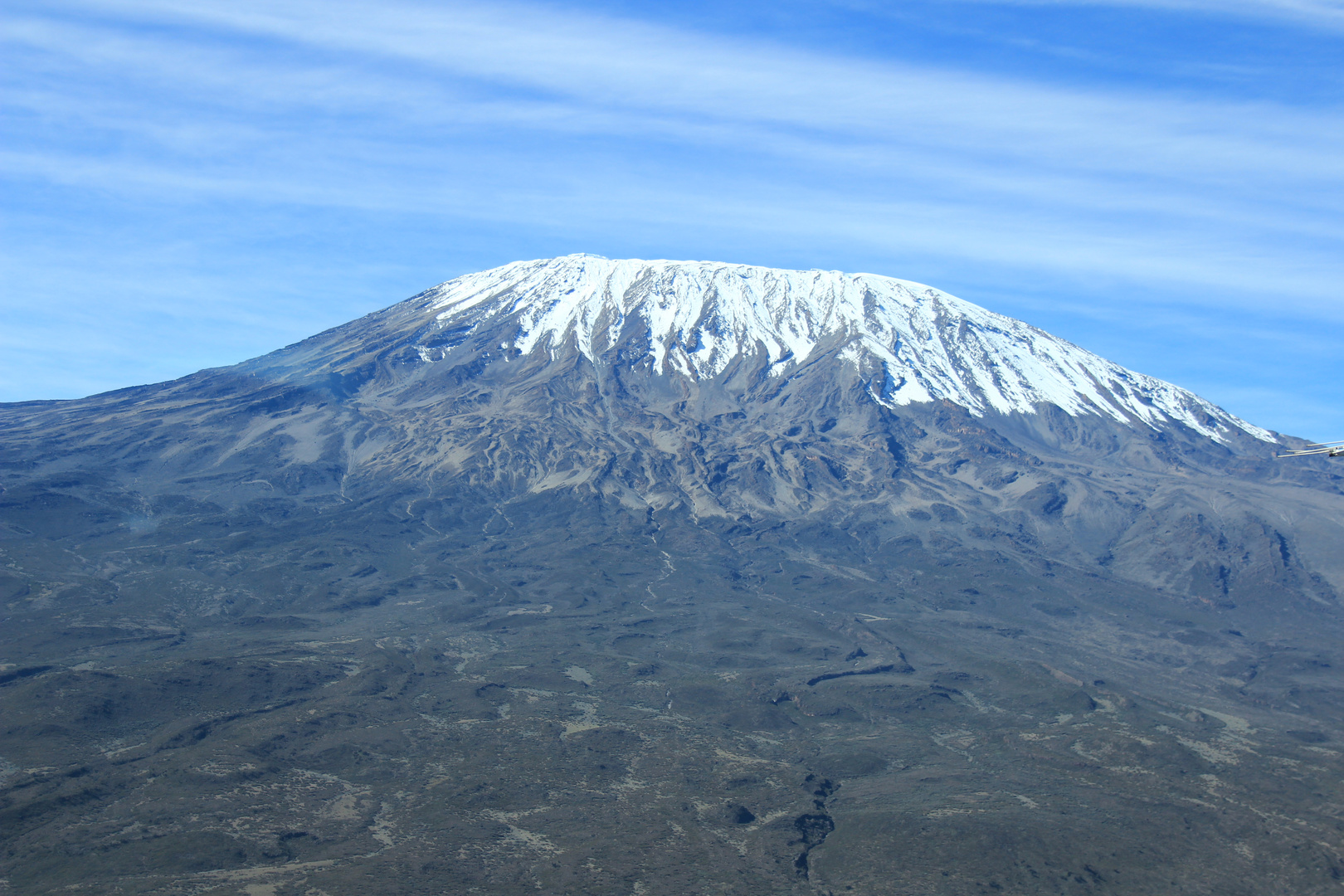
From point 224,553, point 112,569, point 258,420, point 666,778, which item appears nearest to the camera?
point 666,778

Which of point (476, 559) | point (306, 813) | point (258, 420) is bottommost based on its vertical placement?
point (306, 813)

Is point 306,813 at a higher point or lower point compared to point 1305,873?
higher

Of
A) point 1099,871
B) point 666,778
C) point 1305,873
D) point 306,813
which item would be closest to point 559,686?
point 666,778

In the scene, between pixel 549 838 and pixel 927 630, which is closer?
pixel 549 838

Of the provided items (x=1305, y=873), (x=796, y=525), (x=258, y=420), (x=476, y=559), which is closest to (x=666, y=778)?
(x=1305, y=873)

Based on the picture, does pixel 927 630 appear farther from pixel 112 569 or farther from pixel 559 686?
pixel 112 569

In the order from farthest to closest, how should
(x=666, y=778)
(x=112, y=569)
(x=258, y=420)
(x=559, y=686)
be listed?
1. (x=258, y=420)
2. (x=112, y=569)
3. (x=559, y=686)
4. (x=666, y=778)

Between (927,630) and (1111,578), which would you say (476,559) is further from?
(1111,578)
